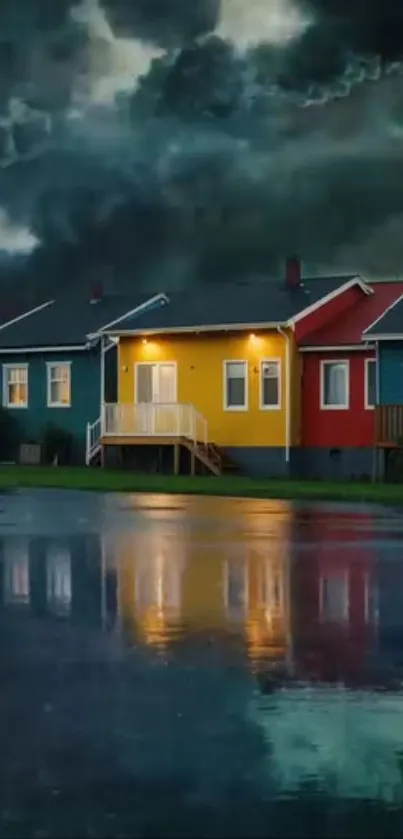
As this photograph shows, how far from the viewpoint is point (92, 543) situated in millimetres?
18844

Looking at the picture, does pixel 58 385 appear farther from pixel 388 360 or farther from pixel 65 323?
pixel 388 360

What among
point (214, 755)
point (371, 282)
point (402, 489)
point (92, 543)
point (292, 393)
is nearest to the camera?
point (214, 755)

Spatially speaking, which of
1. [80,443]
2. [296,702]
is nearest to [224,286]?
[80,443]

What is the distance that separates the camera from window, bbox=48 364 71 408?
4741 cm

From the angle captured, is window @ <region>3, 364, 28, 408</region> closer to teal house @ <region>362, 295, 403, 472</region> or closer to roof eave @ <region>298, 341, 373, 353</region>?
roof eave @ <region>298, 341, 373, 353</region>

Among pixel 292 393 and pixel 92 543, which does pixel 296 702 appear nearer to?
pixel 92 543

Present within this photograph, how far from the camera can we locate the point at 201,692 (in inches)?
347

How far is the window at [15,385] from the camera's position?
48125 millimetres

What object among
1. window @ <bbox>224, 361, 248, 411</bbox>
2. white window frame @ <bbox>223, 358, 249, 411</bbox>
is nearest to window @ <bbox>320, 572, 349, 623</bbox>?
white window frame @ <bbox>223, 358, 249, 411</bbox>

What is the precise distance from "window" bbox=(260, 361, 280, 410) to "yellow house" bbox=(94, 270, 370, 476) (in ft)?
0.09

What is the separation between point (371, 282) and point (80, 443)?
10395 mm

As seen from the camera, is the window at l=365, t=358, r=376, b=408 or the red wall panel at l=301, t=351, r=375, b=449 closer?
the window at l=365, t=358, r=376, b=408

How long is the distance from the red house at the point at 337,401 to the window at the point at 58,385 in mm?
8512

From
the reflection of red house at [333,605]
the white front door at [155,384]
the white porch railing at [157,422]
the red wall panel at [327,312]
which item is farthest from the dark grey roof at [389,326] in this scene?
the reflection of red house at [333,605]
